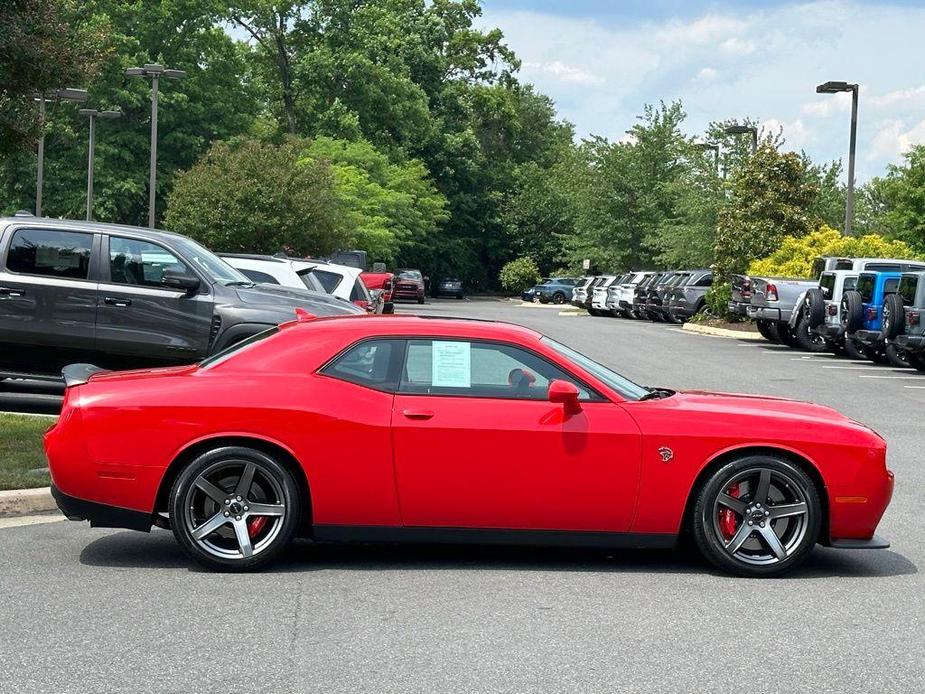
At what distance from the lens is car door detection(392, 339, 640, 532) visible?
7434 millimetres

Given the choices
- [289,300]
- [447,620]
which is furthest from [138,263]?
[447,620]

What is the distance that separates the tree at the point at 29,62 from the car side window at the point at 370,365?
249 inches

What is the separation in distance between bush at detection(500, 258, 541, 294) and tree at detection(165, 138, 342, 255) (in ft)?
163

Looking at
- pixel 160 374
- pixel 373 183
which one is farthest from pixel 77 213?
pixel 160 374

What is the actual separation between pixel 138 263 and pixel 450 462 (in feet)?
25.1

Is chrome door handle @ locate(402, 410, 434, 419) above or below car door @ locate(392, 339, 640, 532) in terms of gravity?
above

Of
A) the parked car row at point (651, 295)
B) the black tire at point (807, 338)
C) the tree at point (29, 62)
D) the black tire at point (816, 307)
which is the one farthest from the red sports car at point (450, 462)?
the parked car row at point (651, 295)

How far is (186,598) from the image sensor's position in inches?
271

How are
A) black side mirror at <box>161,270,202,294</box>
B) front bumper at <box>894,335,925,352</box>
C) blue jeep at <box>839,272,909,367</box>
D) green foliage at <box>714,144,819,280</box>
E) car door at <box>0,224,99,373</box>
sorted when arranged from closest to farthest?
car door at <box>0,224,99,373</box> → black side mirror at <box>161,270,202,294</box> → front bumper at <box>894,335,925,352</box> → blue jeep at <box>839,272,909,367</box> → green foliage at <box>714,144,819,280</box>

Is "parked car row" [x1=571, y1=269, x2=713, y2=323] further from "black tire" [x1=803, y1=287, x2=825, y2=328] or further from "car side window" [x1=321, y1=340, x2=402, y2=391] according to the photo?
"car side window" [x1=321, y1=340, x2=402, y2=391]

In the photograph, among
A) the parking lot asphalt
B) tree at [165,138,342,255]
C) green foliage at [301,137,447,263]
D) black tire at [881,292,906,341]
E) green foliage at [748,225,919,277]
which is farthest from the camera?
green foliage at [301,137,447,263]

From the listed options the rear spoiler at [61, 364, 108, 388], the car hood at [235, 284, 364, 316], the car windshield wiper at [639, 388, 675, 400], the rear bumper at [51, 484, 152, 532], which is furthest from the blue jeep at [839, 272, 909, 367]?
the rear bumper at [51, 484, 152, 532]

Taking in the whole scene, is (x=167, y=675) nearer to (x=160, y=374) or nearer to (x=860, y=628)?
(x=160, y=374)

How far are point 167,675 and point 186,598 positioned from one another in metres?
1.35
